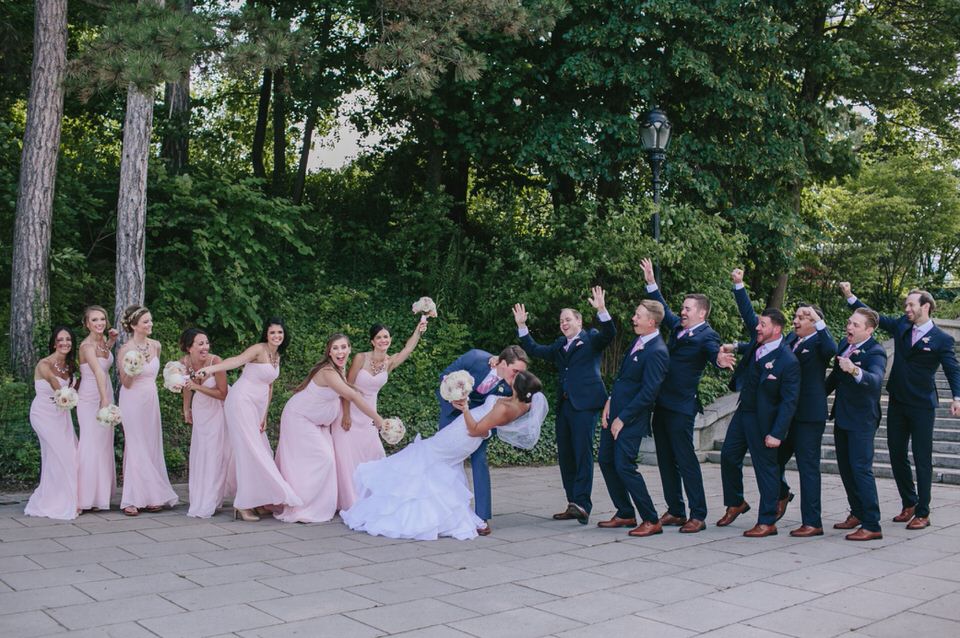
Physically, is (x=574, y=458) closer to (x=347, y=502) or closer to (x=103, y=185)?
(x=347, y=502)

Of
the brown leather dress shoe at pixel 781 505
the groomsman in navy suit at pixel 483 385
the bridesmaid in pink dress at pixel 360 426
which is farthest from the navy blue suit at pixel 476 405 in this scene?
the brown leather dress shoe at pixel 781 505

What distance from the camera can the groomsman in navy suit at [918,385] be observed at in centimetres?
794

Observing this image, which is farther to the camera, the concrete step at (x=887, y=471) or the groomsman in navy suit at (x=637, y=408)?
the concrete step at (x=887, y=471)

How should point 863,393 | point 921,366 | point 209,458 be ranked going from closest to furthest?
point 863,393 < point 921,366 < point 209,458

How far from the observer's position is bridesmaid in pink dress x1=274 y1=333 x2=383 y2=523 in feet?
27.2

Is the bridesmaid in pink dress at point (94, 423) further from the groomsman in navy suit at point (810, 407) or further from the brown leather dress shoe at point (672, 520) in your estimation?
the groomsman in navy suit at point (810, 407)

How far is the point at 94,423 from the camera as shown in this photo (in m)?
8.60

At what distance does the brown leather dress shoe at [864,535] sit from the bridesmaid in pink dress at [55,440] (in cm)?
699

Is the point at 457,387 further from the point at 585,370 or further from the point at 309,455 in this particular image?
the point at 309,455

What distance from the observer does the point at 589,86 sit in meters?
15.8

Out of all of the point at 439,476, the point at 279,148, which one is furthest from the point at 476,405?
the point at 279,148

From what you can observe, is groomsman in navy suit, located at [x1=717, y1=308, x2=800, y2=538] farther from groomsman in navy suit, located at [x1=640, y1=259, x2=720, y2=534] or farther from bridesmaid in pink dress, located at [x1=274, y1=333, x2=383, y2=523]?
bridesmaid in pink dress, located at [x1=274, y1=333, x2=383, y2=523]

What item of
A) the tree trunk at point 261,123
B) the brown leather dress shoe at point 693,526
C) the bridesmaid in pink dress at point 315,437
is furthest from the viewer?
the tree trunk at point 261,123

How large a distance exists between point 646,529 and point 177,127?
439 inches
